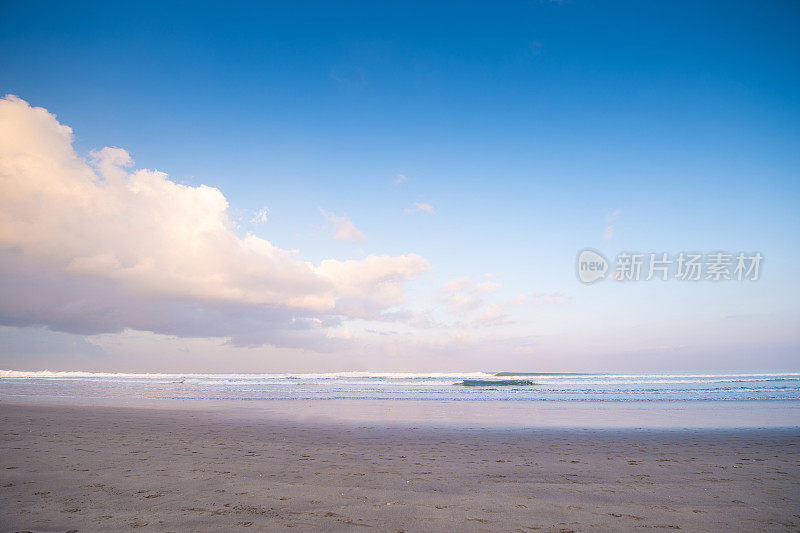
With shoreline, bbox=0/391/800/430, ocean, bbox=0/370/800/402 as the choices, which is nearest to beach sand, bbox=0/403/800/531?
shoreline, bbox=0/391/800/430

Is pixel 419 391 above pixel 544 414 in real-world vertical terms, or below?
below

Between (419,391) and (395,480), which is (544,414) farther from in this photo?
(419,391)

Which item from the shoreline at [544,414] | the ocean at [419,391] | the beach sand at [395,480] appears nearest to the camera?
the beach sand at [395,480]

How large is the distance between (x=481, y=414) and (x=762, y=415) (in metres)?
14.5

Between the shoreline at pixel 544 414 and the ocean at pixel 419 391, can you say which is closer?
the shoreline at pixel 544 414

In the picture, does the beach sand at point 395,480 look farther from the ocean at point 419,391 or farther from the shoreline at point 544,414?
the ocean at point 419,391

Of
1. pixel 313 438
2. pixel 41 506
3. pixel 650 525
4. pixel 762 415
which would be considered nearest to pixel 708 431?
pixel 762 415

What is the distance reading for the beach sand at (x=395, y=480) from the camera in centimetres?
621

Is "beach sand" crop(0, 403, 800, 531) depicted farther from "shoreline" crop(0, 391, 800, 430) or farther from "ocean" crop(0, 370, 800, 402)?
"ocean" crop(0, 370, 800, 402)

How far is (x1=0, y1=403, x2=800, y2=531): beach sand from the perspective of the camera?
20.4 feet

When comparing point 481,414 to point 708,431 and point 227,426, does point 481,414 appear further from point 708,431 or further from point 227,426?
point 227,426

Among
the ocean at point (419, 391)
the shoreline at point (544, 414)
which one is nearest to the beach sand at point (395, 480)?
the shoreline at point (544, 414)

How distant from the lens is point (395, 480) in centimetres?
856

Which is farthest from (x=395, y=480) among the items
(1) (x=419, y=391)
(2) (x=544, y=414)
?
(1) (x=419, y=391)
